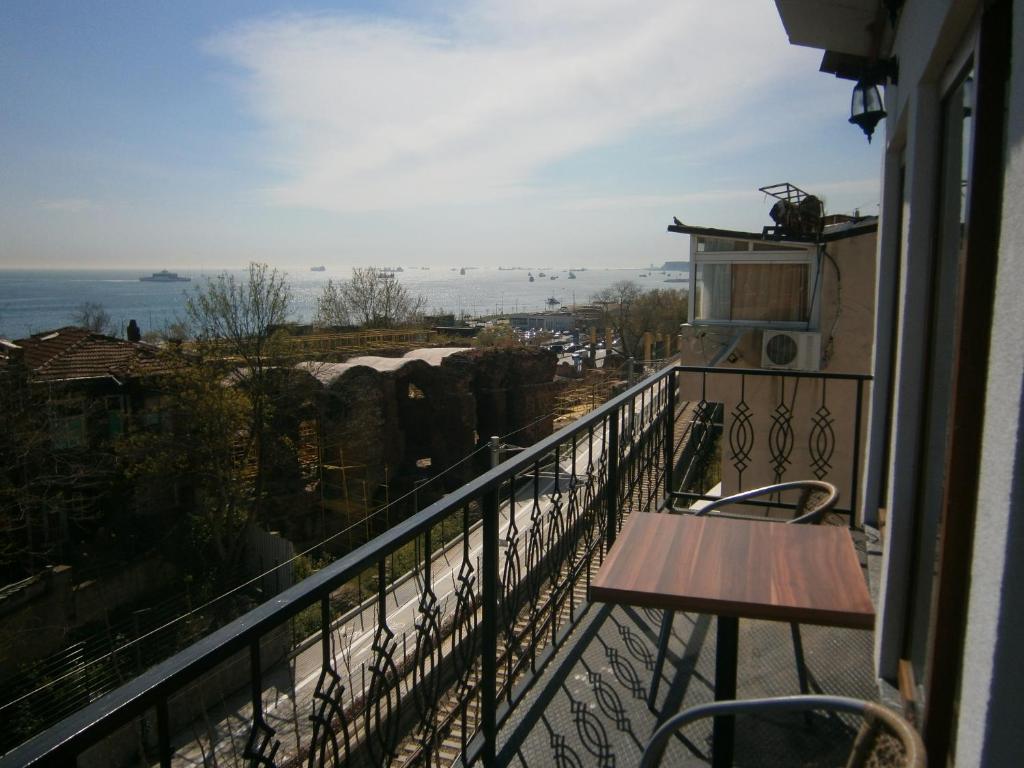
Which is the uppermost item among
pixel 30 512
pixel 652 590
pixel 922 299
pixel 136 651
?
pixel 922 299

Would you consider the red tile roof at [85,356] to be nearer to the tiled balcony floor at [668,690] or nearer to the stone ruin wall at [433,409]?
the stone ruin wall at [433,409]

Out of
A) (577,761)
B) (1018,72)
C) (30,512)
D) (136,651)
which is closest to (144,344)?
(30,512)

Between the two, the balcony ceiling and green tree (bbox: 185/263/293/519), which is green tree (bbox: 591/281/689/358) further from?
the balcony ceiling

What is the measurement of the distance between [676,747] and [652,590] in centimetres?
85

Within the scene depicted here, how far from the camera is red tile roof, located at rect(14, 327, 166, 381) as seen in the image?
17.7 meters

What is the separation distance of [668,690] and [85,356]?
19934mm

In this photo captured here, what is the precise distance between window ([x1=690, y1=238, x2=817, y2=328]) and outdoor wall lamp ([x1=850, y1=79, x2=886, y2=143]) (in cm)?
955

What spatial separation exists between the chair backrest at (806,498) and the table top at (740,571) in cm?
31

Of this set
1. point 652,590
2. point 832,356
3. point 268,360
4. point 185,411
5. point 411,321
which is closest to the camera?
point 652,590

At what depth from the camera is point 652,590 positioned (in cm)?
187

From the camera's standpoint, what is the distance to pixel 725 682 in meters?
1.95

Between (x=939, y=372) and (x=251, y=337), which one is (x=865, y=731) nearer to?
(x=939, y=372)

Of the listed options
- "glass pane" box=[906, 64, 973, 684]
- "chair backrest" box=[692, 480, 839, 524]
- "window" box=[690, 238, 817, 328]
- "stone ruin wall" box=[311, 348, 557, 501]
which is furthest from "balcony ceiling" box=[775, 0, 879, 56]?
"stone ruin wall" box=[311, 348, 557, 501]

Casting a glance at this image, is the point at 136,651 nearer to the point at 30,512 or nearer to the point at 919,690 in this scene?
the point at 30,512
